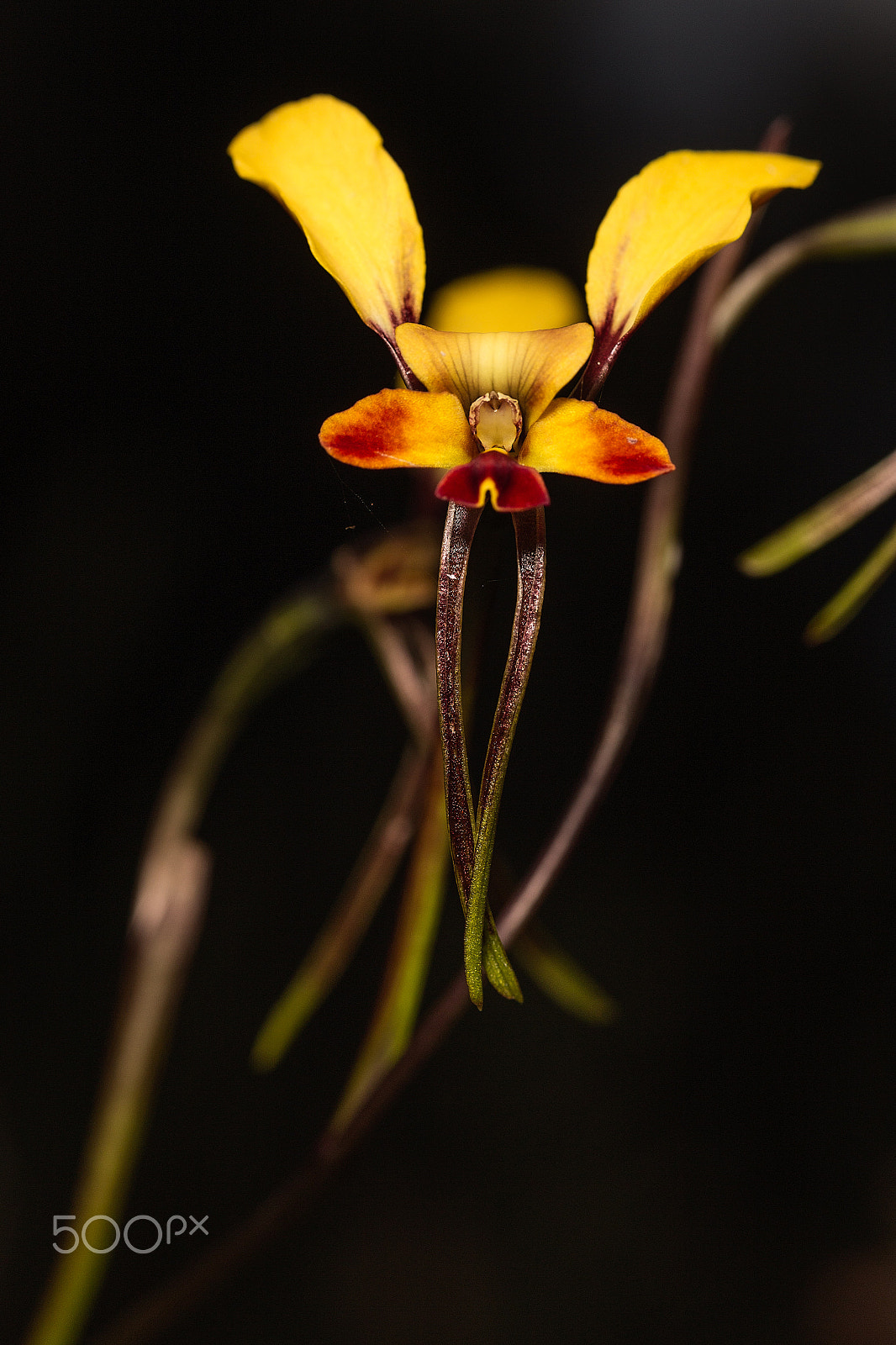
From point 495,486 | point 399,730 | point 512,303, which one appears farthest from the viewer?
point 399,730

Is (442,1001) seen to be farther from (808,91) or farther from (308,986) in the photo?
(808,91)

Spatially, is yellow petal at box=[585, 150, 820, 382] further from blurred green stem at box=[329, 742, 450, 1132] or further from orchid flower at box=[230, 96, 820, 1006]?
blurred green stem at box=[329, 742, 450, 1132]

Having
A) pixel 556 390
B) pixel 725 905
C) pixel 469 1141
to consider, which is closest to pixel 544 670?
pixel 725 905

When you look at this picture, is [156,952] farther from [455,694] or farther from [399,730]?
[399,730]

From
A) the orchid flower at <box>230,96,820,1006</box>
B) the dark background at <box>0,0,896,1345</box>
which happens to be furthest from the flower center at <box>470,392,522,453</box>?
the dark background at <box>0,0,896,1345</box>

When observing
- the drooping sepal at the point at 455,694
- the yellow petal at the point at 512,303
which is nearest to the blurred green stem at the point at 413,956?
the drooping sepal at the point at 455,694

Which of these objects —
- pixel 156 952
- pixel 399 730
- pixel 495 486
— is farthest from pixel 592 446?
pixel 399 730

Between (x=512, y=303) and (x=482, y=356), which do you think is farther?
(x=512, y=303)
